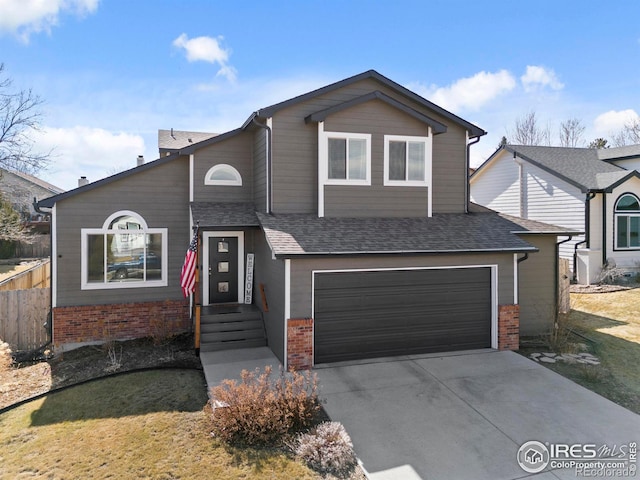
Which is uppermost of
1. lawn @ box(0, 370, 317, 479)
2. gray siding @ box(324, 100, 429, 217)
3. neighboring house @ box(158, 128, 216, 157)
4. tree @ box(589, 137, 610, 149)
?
tree @ box(589, 137, 610, 149)

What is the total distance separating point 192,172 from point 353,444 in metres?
8.25

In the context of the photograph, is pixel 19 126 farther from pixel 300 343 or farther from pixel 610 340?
pixel 610 340

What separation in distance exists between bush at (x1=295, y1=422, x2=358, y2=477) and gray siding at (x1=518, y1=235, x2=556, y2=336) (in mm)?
7547

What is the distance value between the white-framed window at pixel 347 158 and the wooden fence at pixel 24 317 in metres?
8.03

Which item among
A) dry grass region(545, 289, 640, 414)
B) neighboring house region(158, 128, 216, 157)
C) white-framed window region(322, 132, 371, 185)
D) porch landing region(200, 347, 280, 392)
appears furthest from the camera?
neighboring house region(158, 128, 216, 157)

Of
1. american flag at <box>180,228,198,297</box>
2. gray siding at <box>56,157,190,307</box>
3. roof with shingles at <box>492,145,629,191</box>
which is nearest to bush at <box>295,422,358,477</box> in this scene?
american flag at <box>180,228,198,297</box>

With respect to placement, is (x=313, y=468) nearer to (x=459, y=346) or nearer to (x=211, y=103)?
(x=459, y=346)

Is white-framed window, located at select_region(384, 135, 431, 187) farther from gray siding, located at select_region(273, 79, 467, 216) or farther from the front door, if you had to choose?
the front door

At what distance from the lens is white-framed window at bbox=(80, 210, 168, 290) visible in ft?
35.6

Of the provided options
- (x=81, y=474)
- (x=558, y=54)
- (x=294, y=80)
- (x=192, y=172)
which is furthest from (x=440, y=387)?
(x=558, y=54)

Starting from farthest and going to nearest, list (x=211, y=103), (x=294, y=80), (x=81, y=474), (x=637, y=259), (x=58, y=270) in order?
(x=211, y=103)
(x=637, y=259)
(x=294, y=80)
(x=58, y=270)
(x=81, y=474)

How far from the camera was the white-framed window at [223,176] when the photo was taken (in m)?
11.7

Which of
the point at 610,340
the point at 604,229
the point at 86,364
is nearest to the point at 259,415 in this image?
the point at 86,364

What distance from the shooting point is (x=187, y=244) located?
11.6 metres
